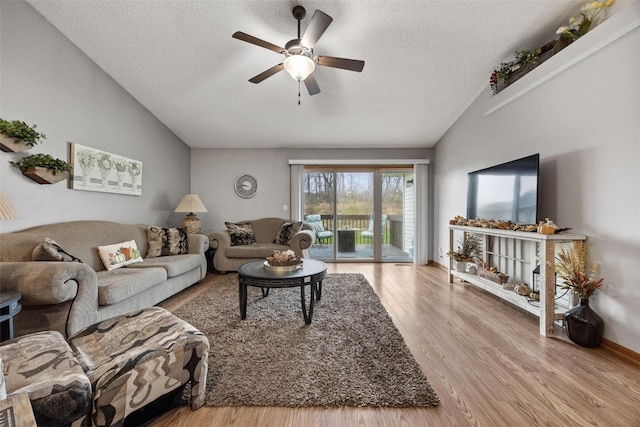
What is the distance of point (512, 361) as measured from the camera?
1.81 m

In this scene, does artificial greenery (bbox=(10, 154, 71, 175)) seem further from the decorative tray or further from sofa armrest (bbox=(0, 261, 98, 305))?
the decorative tray

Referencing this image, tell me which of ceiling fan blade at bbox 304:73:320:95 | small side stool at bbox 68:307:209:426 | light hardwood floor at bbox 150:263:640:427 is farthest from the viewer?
ceiling fan blade at bbox 304:73:320:95

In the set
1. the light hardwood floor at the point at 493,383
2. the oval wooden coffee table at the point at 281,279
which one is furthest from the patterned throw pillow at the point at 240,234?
the light hardwood floor at the point at 493,383

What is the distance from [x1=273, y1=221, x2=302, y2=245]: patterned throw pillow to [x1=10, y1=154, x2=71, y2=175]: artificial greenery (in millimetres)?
2841

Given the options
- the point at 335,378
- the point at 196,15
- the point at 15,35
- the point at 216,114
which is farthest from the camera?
the point at 216,114

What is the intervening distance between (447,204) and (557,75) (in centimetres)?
243

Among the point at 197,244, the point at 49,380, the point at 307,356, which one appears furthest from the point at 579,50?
the point at 197,244

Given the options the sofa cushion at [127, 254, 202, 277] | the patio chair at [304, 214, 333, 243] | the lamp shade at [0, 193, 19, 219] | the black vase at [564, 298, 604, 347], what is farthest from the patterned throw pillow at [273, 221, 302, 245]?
the black vase at [564, 298, 604, 347]

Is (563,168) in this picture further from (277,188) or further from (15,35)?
(15,35)

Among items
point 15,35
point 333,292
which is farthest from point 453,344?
point 15,35

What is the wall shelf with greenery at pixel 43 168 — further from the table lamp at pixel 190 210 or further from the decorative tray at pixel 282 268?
the decorative tray at pixel 282 268

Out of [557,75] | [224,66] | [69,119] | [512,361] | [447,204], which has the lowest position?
[512,361]

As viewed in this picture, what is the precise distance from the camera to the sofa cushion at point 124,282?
2.18 metres

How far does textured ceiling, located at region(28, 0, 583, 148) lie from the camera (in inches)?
98.3
